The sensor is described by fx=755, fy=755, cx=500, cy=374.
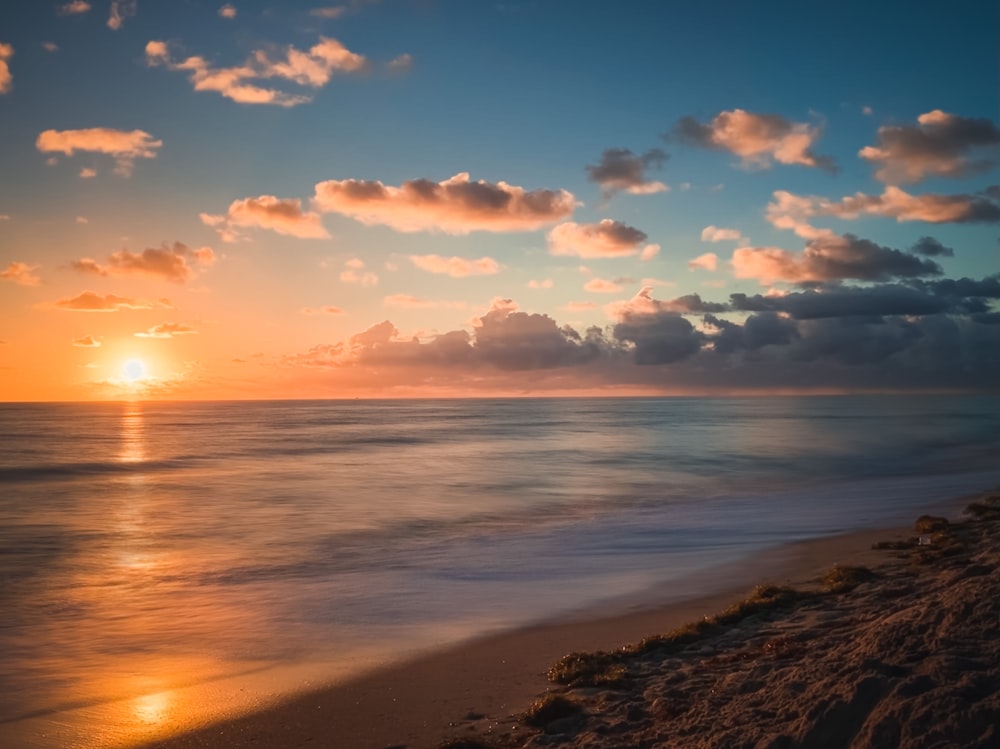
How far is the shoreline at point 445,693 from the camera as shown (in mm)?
8062

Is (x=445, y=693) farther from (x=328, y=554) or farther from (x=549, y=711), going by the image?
(x=328, y=554)

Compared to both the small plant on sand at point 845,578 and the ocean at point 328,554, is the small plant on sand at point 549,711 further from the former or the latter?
the small plant on sand at point 845,578

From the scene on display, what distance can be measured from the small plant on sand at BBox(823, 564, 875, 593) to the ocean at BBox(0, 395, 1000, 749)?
2.37 meters

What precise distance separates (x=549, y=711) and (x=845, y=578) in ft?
24.9

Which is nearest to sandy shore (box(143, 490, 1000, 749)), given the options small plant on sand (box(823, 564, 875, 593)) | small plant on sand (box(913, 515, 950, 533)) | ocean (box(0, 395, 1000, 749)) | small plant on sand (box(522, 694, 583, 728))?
small plant on sand (box(522, 694, 583, 728))

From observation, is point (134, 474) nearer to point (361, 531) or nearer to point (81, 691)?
point (361, 531)

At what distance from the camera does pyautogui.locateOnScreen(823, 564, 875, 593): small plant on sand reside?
12702mm

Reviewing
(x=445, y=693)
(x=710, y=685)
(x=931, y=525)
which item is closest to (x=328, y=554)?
(x=445, y=693)

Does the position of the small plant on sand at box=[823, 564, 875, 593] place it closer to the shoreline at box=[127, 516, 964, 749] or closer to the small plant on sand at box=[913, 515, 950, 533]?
the shoreline at box=[127, 516, 964, 749]

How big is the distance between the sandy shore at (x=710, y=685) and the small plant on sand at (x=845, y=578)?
27 centimetres

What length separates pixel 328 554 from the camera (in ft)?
69.6

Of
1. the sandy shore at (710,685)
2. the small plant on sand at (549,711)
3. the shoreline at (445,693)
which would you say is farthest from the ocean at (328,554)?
the small plant on sand at (549,711)

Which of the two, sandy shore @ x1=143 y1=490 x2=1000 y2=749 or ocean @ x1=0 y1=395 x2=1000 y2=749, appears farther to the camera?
ocean @ x1=0 y1=395 x2=1000 y2=749

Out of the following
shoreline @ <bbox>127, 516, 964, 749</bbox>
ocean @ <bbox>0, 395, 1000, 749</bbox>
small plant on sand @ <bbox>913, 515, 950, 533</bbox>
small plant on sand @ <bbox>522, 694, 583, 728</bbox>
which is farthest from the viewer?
small plant on sand @ <bbox>913, 515, 950, 533</bbox>
